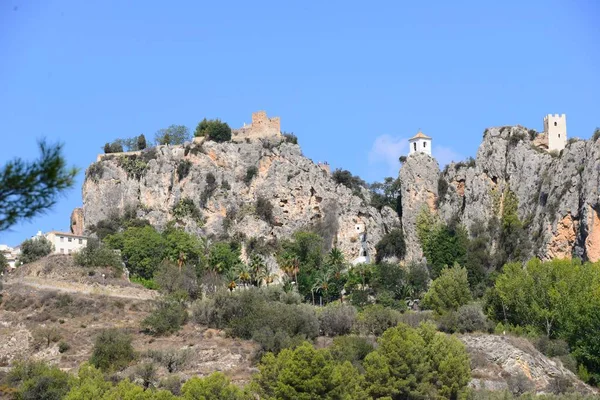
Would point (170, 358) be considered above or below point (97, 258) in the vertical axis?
below

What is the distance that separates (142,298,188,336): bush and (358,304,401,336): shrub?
11.6 metres

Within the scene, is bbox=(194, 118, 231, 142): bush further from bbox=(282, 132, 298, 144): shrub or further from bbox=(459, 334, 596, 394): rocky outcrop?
bbox=(459, 334, 596, 394): rocky outcrop

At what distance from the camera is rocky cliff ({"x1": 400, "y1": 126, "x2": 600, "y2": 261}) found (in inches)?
3260

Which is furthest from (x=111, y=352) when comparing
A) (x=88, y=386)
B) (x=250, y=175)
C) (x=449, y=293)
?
(x=250, y=175)

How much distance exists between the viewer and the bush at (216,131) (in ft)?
348

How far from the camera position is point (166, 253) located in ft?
293


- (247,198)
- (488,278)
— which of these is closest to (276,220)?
(247,198)

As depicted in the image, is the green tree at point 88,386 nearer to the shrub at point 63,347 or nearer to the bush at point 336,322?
the shrub at point 63,347

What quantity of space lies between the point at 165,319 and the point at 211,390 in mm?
22484

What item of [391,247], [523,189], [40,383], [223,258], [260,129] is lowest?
[40,383]

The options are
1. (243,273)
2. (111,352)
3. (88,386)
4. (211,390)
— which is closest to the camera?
(211,390)

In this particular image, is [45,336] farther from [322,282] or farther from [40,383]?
[322,282]

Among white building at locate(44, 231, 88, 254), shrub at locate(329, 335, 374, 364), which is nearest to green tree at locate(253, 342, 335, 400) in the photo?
shrub at locate(329, 335, 374, 364)

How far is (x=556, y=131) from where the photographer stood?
94688 millimetres
